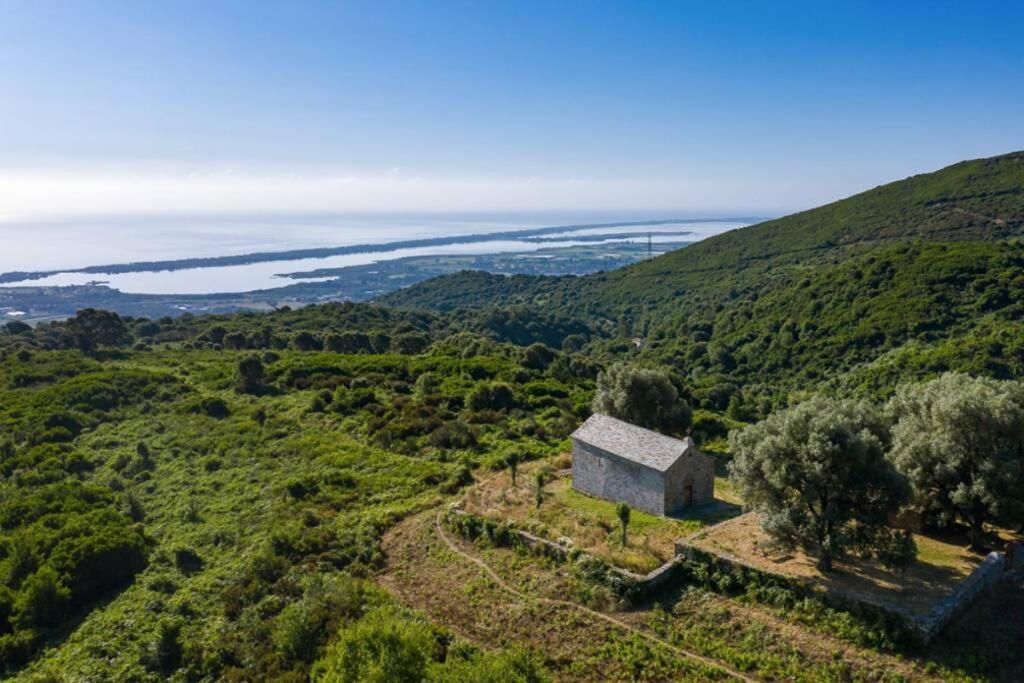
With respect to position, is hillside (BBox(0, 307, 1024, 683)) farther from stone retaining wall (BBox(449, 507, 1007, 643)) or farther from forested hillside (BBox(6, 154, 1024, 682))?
stone retaining wall (BBox(449, 507, 1007, 643))

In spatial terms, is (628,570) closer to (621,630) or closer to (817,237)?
(621,630)

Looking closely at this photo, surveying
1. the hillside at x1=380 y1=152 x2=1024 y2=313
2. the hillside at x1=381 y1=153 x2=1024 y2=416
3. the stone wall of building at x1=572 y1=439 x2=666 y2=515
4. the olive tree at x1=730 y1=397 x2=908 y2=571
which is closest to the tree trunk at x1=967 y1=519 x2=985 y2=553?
the olive tree at x1=730 y1=397 x2=908 y2=571

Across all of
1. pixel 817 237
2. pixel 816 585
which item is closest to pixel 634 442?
pixel 816 585

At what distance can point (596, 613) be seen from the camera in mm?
18625

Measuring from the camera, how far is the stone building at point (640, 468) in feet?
77.9

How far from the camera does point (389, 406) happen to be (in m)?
43.5

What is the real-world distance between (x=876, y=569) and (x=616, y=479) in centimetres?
964

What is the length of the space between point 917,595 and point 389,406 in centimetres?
3302

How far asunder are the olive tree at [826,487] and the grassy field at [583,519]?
4.10 m

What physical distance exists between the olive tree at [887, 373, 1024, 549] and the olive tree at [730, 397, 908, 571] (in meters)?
2.07

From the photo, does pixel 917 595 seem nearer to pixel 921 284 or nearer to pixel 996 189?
pixel 921 284

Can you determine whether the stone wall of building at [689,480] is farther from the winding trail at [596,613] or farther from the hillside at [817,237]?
the hillside at [817,237]

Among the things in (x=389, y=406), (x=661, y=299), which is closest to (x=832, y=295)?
(x=661, y=299)

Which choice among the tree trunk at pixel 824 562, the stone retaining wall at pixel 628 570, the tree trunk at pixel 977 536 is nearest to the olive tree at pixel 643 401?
the stone retaining wall at pixel 628 570
